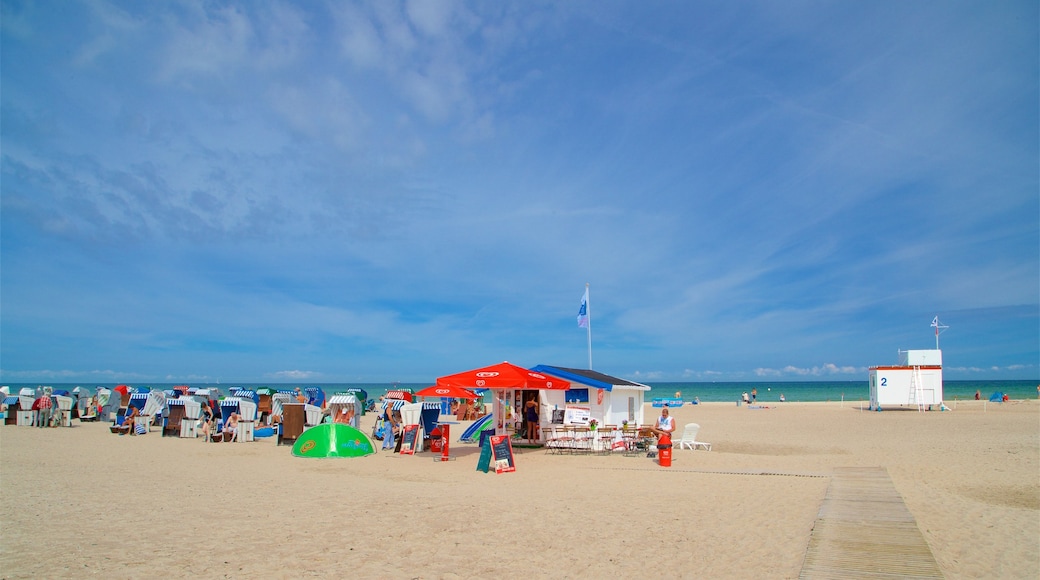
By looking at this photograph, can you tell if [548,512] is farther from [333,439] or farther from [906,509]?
[333,439]

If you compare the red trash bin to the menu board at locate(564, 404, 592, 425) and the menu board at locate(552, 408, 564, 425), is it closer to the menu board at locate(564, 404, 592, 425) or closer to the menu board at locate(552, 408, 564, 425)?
the menu board at locate(564, 404, 592, 425)

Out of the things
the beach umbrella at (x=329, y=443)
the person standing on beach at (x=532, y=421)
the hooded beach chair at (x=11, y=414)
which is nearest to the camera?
the beach umbrella at (x=329, y=443)

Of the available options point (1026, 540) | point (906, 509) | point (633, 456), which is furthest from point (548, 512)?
point (633, 456)

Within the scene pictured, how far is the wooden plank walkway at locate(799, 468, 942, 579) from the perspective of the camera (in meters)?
5.75

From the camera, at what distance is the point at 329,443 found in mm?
14359

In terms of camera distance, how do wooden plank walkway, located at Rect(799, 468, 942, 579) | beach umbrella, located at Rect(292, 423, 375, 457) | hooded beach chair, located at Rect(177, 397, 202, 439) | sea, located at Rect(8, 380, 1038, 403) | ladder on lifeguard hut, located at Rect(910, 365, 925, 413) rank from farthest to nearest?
sea, located at Rect(8, 380, 1038, 403), ladder on lifeguard hut, located at Rect(910, 365, 925, 413), hooded beach chair, located at Rect(177, 397, 202, 439), beach umbrella, located at Rect(292, 423, 375, 457), wooden plank walkway, located at Rect(799, 468, 942, 579)

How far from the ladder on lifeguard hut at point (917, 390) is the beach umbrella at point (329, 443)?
31.7m

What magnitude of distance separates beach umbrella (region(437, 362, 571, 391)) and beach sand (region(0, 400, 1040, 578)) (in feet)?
5.66

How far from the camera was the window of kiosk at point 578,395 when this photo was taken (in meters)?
17.1

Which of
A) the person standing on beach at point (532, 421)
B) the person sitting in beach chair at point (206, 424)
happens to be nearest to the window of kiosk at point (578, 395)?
the person standing on beach at point (532, 421)

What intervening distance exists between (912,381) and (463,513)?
114 feet

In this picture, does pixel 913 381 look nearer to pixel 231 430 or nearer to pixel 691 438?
pixel 691 438

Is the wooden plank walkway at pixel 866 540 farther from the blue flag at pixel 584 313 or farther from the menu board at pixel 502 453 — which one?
the blue flag at pixel 584 313

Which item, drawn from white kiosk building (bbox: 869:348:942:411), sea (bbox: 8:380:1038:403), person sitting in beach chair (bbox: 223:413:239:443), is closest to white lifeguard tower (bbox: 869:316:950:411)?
white kiosk building (bbox: 869:348:942:411)
